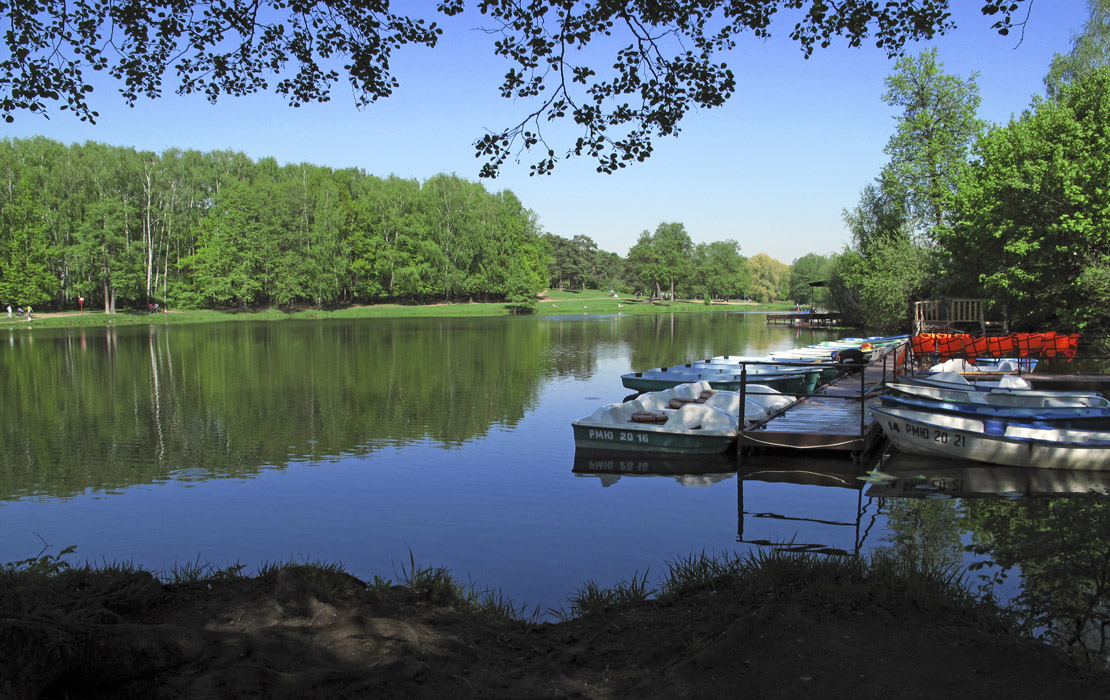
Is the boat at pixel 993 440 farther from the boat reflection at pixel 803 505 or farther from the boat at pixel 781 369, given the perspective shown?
the boat at pixel 781 369

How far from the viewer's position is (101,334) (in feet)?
167

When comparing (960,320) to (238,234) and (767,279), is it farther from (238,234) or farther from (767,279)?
(767,279)

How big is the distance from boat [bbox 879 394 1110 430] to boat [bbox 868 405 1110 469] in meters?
0.23

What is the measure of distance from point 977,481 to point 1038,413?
9.21 ft

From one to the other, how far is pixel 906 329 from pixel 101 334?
54.3 metres

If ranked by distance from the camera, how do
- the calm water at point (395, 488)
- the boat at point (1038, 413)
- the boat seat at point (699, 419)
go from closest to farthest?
the calm water at point (395, 488), the boat at point (1038, 413), the boat seat at point (699, 419)

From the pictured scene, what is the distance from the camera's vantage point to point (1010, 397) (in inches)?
643

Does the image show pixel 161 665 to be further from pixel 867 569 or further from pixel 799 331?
pixel 799 331

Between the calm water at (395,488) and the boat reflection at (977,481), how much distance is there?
93 mm

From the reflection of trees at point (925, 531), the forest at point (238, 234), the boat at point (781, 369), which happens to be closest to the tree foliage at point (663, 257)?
the forest at point (238, 234)

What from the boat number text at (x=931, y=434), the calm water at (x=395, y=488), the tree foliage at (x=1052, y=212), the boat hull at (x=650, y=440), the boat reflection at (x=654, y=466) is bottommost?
the boat reflection at (x=654, y=466)

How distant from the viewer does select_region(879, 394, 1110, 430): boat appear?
14.0 metres

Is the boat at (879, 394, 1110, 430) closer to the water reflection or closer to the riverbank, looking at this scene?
the water reflection

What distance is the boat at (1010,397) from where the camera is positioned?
50.9 feet
